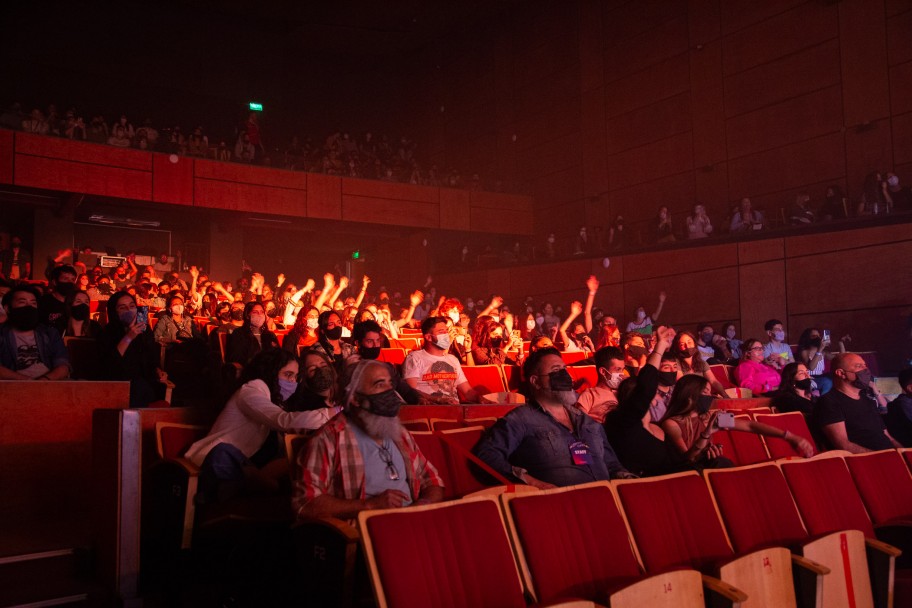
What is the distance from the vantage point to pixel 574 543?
2.46m

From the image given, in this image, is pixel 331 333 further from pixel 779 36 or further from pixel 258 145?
pixel 258 145

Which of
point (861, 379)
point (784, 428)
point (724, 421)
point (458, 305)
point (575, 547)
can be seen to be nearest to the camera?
point (575, 547)

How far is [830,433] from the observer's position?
15.3 ft

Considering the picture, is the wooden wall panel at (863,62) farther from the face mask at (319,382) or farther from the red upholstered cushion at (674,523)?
the face mask at (319,382)

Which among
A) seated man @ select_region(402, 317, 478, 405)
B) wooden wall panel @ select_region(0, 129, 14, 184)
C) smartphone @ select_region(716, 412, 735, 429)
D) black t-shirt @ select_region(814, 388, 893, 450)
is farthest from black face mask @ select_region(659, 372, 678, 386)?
wooden wall panel @ select_region(0, 129, 14, 184)

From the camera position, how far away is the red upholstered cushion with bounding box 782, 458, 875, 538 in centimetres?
326

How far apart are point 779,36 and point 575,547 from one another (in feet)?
42.1

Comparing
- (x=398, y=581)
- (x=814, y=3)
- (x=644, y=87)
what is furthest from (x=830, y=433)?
(x=644, y=87)

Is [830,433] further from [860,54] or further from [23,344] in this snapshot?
[860,54]

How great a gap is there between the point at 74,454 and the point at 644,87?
13766 millimetres

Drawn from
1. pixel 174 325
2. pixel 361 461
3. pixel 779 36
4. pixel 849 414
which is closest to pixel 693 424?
pixel 849 414

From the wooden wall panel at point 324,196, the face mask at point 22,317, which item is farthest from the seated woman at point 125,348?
the wooden wall panel at point 324,196

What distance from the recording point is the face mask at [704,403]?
3.70 meters

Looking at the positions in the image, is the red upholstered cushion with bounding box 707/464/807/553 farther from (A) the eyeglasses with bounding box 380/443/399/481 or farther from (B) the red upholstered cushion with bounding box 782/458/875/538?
(A) the eyeglasses with bounding box 380/443/399/481
